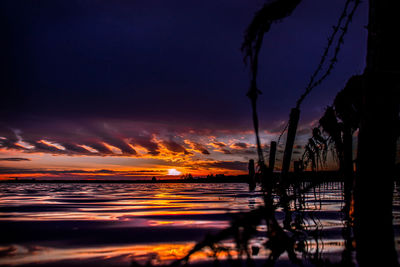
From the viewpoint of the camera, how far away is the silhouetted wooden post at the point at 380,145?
233 centimetres

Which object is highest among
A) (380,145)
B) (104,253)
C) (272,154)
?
(272,154)

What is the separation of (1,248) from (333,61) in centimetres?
548

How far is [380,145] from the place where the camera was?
2336mm

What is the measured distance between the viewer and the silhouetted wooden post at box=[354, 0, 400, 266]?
233cm

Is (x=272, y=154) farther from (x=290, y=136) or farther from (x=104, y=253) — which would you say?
(x=104, y=253)

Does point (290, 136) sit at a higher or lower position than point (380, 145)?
higher

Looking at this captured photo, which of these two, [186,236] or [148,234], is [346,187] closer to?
[186,236]

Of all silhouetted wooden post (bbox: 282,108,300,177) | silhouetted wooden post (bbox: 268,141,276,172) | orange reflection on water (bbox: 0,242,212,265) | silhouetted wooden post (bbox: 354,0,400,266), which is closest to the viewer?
silhouetted wooden post (bbox: 354,0,400,266)

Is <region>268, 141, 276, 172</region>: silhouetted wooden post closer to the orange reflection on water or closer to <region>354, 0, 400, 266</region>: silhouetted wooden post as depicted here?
the orange reflection on water

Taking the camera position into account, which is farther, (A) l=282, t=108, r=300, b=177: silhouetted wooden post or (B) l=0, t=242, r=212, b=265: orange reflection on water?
(A) l=282, t=108, r=300, b=177: silhouetted wooden post

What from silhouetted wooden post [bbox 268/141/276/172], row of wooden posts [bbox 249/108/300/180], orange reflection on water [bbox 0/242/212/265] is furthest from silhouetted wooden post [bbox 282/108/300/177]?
silhouetted wooden post [bbox 268/141/276/172]

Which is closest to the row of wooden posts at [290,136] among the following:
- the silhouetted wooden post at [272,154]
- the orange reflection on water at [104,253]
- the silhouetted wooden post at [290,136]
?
the silhouetted wooden post at [290,136]

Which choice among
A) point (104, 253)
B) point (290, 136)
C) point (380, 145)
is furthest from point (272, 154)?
point (380, 145)

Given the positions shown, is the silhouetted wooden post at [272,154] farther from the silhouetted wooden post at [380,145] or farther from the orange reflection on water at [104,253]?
the silhouetted wooden post at [380,145]
